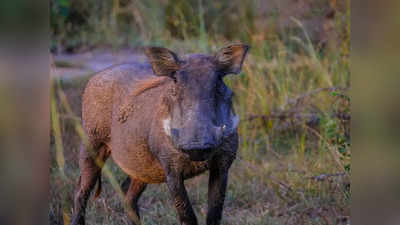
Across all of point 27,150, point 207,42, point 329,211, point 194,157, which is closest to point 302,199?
point 329,211

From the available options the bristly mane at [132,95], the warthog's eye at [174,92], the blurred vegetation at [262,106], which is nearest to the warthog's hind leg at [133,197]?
the blurred vegetation at [262,106]

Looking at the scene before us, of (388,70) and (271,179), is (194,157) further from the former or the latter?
(271,179)

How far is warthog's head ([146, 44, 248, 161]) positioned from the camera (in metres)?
2.74

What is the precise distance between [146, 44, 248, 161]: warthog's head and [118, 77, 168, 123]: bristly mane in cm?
39

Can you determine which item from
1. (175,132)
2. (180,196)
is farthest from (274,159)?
(175,132)

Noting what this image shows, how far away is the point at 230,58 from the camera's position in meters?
3.21

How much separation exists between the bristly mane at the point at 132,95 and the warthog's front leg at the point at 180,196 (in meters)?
0.66

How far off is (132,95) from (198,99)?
93cm

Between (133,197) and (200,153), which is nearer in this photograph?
(200,153)

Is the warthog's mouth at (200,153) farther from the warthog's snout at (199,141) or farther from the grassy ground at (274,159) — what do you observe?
the grassy ground at (274,159)

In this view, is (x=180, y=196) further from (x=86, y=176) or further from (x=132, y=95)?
(x=86, y=176)

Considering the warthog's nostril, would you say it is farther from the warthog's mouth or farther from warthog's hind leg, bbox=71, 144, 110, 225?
warthog's hind leg, bbox=71, 144, 110, 225

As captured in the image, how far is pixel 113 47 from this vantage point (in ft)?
27.9

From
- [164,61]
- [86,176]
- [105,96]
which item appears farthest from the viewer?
[86,176]
